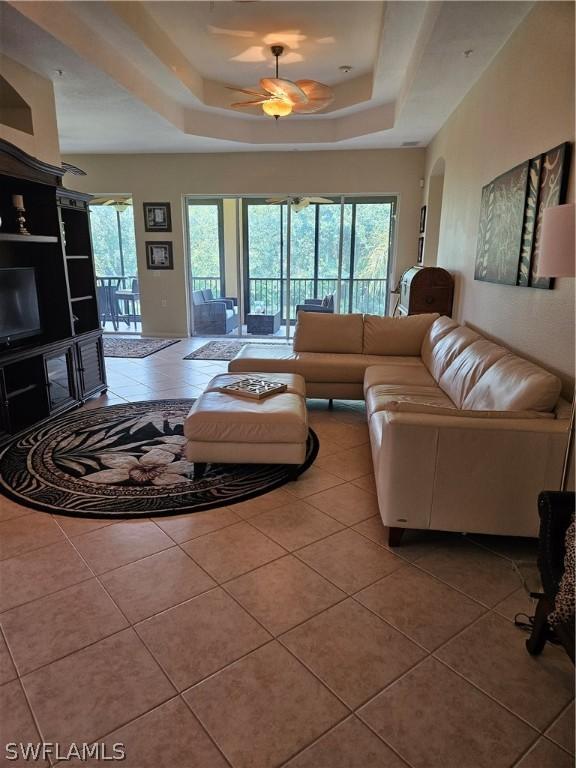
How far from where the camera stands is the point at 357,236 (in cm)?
777

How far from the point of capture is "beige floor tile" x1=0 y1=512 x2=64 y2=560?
91.7 inches

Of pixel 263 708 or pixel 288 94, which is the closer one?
pixel 263 708

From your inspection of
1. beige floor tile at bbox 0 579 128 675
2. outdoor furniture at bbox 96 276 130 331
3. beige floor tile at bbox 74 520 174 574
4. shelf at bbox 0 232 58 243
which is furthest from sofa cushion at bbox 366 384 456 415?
outdoor furniture at bbox 96 276 130 331

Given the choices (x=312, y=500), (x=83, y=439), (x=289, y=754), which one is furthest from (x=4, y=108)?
(x=289, y=754)

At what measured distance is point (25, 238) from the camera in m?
3.63

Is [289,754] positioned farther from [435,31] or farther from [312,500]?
[435,31]

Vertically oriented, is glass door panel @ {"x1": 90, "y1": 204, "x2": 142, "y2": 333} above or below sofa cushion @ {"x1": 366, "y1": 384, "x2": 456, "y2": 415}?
above

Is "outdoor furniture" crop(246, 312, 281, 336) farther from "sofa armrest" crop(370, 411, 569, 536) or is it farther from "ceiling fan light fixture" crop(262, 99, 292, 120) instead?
"sofa armrest" crop(370, 411, 569, 536)

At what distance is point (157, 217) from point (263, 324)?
2468 millimetres

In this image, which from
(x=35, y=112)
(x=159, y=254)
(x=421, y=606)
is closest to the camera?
(x=421, y=606)

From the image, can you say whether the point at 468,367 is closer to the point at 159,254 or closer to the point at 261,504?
the point at 261,504

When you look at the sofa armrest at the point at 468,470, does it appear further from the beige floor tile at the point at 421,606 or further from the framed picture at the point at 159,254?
the framed picture at the point at 159,254

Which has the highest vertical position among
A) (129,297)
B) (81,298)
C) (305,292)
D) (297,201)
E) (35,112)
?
(35,112)

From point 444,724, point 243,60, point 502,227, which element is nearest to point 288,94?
point 243,60
